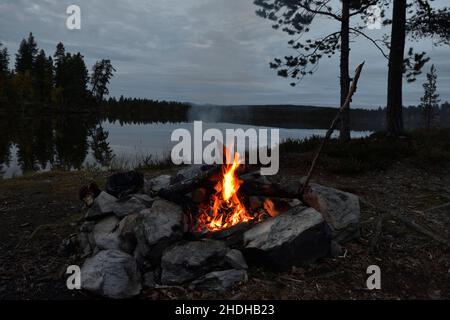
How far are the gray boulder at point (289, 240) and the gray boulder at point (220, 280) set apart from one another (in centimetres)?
43

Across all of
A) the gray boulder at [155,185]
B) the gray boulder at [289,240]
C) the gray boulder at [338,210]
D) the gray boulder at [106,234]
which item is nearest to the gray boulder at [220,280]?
the gray boulder at [289,240]

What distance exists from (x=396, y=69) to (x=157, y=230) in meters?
12.2

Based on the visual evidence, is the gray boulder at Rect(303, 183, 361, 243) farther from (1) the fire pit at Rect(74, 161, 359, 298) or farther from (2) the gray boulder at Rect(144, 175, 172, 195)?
(2) the gray boulder at Rect(144, 175, 172, 195)

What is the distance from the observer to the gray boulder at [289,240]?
4824mm

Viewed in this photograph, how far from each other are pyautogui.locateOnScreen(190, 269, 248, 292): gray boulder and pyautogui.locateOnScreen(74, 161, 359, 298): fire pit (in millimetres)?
12

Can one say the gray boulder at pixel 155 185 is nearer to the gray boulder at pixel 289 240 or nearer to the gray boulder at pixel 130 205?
the gray boulder at pixel 130 205

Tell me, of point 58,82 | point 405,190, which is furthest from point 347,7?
point 58,82

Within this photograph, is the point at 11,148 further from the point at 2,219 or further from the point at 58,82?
the point at 58,82

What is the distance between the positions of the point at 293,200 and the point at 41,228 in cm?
470

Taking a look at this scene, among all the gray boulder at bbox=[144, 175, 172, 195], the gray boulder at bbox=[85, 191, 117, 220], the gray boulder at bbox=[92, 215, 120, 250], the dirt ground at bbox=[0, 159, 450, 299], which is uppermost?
the gray boulder at bbox=[144, 175, 172, 195]

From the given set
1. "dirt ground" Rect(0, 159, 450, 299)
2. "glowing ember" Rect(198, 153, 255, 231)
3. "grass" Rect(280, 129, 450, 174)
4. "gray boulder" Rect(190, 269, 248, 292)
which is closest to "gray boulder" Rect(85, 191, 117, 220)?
"dirt ground" Rect(0, 159, 450, 299)

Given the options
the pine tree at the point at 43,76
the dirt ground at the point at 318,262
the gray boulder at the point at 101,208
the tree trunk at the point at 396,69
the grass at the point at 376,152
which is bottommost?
the dirt ground at the point at 318,262

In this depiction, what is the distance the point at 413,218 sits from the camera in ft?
23.2

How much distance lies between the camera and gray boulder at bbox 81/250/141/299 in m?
4.34
